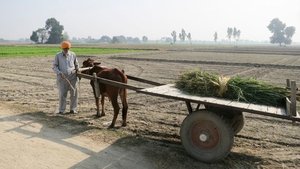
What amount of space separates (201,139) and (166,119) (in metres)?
2.95

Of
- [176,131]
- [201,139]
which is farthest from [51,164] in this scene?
[176,131]

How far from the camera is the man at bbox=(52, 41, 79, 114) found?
865cm

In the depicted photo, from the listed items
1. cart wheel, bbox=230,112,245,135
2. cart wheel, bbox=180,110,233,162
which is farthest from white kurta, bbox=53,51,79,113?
cart wheel, bbox=230,112,245,135

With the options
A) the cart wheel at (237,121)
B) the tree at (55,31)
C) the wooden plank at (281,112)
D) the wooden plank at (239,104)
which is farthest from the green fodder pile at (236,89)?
the tree at (55,31)

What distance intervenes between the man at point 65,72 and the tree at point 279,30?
17145 cm

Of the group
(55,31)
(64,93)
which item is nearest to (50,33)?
(55,31)

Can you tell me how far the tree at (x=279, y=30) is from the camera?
16675 centimetres

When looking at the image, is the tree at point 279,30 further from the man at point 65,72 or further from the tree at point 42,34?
the man at point 65,72

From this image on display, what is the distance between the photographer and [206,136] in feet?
18.3

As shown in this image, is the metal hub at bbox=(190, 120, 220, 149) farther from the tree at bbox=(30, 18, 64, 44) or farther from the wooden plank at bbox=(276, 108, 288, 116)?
the tree at bbox=(30, 18, 64, 44)

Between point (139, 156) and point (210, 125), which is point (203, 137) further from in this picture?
point (139, 156)

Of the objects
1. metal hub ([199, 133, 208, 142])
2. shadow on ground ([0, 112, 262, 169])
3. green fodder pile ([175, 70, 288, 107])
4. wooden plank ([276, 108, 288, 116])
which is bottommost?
shadow on ground ([0, 112, 262, 169])

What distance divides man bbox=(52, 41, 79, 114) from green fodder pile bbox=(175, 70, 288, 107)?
3.77 m

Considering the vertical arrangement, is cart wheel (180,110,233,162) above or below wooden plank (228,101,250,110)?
below
